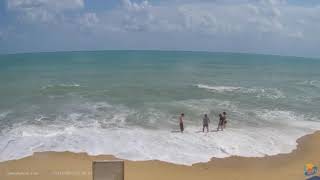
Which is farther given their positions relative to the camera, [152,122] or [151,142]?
[152,122]

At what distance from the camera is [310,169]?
58.1ft

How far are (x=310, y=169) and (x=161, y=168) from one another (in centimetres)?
662

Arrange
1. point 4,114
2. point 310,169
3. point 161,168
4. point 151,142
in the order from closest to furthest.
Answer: point 161,168
point 310,169
point 151,142
point 4,114

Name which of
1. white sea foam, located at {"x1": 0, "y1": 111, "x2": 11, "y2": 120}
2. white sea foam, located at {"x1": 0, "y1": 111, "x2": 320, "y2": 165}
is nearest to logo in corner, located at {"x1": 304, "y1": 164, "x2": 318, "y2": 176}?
white sea foam, located at {"x1": 0, "y1": 111, "x2": 320, "y2": 165}

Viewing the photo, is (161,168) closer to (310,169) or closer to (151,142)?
(151,142)

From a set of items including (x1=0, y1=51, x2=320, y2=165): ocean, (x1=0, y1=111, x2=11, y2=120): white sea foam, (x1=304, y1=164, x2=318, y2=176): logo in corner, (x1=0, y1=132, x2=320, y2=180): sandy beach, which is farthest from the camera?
(x1=0, y1=111, x2=11, y2=120): white sea foam

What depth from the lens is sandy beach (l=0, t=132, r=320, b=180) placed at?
16.3 metres

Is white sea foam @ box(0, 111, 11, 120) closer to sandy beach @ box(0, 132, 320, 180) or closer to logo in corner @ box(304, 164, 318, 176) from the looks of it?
sandy beach @ box(0, 132, 320, 180)

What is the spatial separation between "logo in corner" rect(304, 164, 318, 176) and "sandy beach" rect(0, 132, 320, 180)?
0.18m

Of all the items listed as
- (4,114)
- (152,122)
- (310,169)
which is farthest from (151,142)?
(4,114)

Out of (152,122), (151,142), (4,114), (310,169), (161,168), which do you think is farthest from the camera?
(4,114)

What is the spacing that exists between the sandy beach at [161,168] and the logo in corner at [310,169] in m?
0.18

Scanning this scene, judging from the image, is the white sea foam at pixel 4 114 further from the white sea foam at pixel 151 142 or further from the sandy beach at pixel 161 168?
the sandy beach at pixel 161 168

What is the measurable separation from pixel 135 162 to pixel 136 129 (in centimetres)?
537
